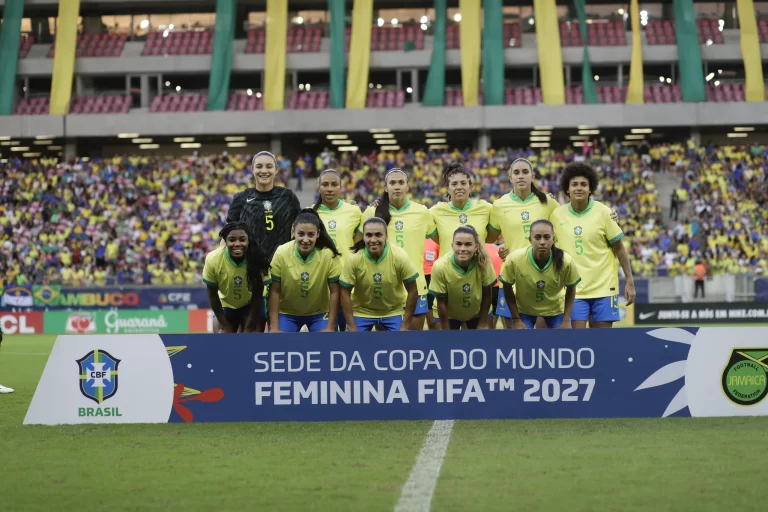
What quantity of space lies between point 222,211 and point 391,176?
97.0ft

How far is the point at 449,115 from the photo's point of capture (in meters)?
48.2

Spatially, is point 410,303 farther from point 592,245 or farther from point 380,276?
point 592,245

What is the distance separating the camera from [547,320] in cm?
1083

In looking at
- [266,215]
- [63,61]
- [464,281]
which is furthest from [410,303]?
[63,61]

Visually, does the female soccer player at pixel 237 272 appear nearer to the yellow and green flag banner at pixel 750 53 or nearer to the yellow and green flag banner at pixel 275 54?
the yellow and green flag banner at pixel 275 54

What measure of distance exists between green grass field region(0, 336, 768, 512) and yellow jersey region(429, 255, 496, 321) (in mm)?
1358

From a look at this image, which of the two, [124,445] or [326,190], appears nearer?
[124,445]

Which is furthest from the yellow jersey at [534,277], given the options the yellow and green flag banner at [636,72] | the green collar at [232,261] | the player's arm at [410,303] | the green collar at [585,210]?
the yellow and green flag banner at [636,72]

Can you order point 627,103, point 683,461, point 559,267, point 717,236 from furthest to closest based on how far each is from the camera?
point 627,103
point 717,236
point 559,267
point 683,461

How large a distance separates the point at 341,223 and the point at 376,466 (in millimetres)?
4365

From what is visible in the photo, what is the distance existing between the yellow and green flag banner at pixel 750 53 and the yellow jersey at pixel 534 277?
40775 mm

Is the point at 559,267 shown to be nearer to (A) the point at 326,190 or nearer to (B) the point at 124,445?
(A) the point at 326,190

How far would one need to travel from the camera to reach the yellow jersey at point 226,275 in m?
10.6

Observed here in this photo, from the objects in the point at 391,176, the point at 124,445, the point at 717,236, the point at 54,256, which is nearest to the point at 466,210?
the point at 391,176
